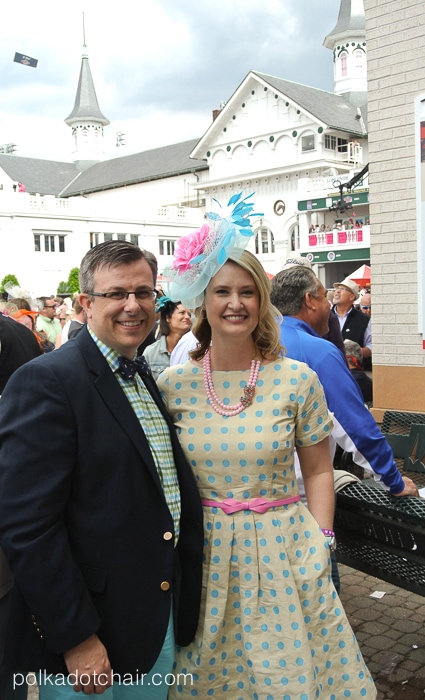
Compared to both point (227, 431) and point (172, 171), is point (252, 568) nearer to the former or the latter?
point (227, 431)

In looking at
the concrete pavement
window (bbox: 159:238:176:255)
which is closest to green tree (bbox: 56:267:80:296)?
window (bbox: 159:238:176:255)

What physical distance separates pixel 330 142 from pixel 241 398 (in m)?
51.4

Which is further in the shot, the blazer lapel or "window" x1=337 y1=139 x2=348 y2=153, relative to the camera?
"window" x1=337 y1=139 x2=348 y2=153

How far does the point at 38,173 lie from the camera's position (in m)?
74.6

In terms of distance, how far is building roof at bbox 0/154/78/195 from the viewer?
234 feet

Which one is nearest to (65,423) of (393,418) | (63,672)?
(63,672)

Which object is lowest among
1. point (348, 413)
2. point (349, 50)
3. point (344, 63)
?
point (348, 413)

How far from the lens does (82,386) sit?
201 centimetres

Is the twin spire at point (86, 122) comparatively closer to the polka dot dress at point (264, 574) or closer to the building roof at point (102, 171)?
the building roof at point (102, 171)

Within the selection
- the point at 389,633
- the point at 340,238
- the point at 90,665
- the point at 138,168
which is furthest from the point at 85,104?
the point at 90,665

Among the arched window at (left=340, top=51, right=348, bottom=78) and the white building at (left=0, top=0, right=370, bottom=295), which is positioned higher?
the arched window at (left=340, top=51, right=348, bottom=78)

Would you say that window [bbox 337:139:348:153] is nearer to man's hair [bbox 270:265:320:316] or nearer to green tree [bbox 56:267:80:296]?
green tree [bbox 56:267:80:296]

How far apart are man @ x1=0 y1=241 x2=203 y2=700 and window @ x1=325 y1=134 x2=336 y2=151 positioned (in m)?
51.1

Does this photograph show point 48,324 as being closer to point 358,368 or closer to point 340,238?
point 358,368
